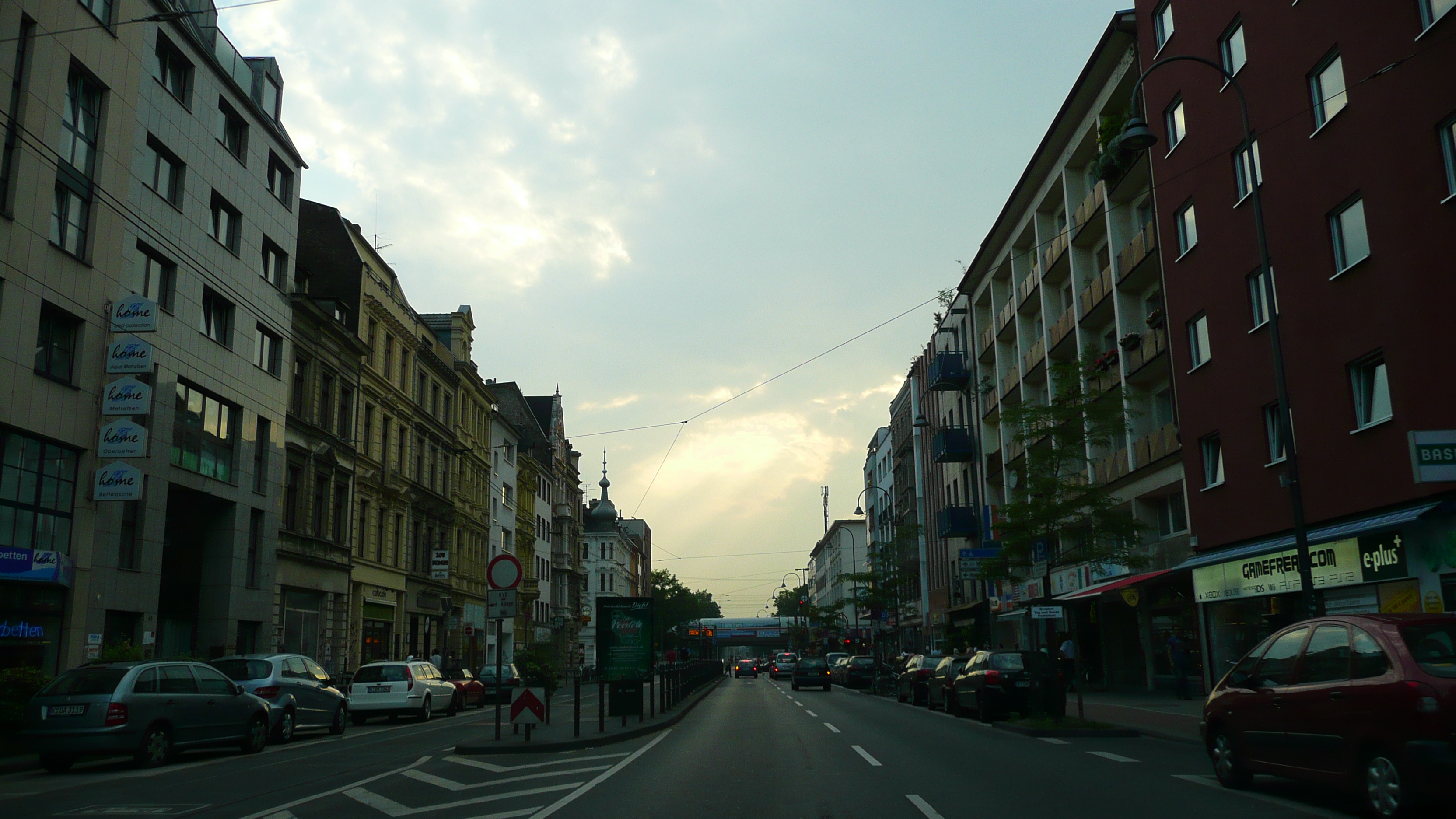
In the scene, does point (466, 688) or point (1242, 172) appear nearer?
point (1242, 172)

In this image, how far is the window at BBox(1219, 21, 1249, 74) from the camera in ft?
78.5

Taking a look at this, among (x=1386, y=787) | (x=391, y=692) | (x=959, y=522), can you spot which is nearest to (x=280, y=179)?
(x=391, y=692)

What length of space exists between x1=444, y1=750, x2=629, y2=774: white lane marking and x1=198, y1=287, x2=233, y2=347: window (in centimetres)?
1753

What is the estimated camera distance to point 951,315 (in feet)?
191

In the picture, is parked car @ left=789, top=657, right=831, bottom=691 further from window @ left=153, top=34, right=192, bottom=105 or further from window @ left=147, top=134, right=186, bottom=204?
window @ left=153, top=34, right=192, bottom=105

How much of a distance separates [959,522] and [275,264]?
2959 centimetres

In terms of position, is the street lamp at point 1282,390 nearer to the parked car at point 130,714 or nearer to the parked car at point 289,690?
the parked car at point 130,714

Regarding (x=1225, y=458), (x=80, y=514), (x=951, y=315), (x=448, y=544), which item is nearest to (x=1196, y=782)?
(x=1225, y=458)

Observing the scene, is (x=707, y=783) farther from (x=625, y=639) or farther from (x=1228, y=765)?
(x=625, y=639)

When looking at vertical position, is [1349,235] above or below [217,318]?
below

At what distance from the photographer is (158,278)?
2664 centimetres

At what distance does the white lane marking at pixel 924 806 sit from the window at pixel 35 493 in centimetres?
1782

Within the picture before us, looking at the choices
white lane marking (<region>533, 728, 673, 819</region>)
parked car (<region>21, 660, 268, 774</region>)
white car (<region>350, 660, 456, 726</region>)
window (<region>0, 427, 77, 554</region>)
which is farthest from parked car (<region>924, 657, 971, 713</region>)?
window (<region>0, 427, 77, 554</region>)

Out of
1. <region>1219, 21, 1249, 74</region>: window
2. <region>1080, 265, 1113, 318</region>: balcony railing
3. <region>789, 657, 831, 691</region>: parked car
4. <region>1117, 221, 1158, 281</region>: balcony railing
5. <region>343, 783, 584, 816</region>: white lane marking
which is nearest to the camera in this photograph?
<region>343, 783, 584, 816</region>: white lane marking
